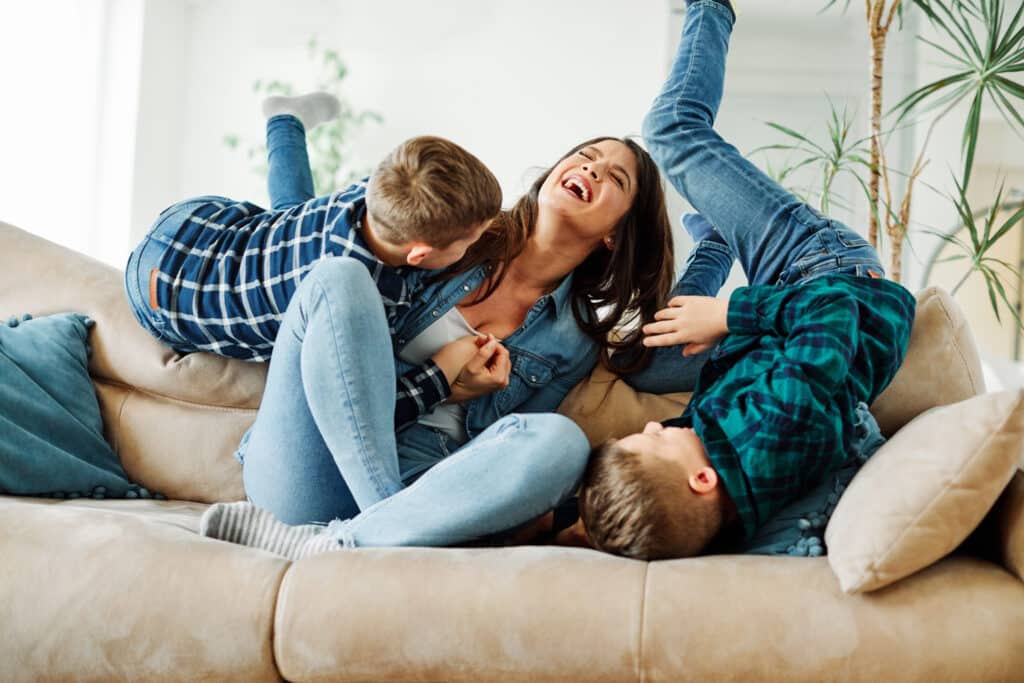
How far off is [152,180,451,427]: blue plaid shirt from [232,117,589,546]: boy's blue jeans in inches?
6.1

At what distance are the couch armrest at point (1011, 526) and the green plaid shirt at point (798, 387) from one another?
0.71ft

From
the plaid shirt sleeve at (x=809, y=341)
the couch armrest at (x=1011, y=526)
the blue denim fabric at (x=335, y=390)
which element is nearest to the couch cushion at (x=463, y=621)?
the blue denim fabric at (x=335, y=390)

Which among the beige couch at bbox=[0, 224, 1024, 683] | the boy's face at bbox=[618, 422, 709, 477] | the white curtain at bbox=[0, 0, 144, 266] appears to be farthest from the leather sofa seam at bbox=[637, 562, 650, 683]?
the white curtain at bbox=[0, 0, 144, 266]

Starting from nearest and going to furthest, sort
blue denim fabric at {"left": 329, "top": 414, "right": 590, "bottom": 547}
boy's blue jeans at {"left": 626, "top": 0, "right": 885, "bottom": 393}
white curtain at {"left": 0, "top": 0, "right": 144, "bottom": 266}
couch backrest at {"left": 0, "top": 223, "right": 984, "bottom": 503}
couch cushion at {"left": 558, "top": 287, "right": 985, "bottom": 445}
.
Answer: blue denim fabric at {"left": 329, "top": 414, "right": 590, "bottom": 547} → couch cushion at {"left": 558, "top": 287, "right": 985, "bottom": 445} → boy's blue jeans at {"left": 626, "top": 0, "right": 885, "bottom": 393} → couch backrest at {"left": 0, "top": 223, "right": 984, "bottom": 503} → white curtain at {"left": 0, "top": 0, "right": 144, "bottom": 266}

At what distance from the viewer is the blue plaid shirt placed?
1611mm

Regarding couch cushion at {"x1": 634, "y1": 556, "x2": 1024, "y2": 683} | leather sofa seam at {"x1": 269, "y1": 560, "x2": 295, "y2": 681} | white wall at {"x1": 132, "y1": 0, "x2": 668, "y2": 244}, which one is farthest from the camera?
white wall at {"x1": 132, "y1": 0, "x2": 668, "y2": 244}

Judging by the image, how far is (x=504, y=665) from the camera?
1.15 metres

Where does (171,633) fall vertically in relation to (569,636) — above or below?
below

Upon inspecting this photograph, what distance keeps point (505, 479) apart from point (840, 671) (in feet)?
1.56

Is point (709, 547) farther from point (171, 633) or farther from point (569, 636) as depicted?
point (171, 633)

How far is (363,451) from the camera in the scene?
1.40 m

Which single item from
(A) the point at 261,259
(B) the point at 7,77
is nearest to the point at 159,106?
(B) the point at 7,77

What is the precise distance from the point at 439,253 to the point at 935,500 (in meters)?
0.81

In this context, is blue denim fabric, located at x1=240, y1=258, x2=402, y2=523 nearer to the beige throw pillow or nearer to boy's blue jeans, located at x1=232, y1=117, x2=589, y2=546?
boy's blue jeans, located at x1=232, y1=117, x2=589, y2=546
